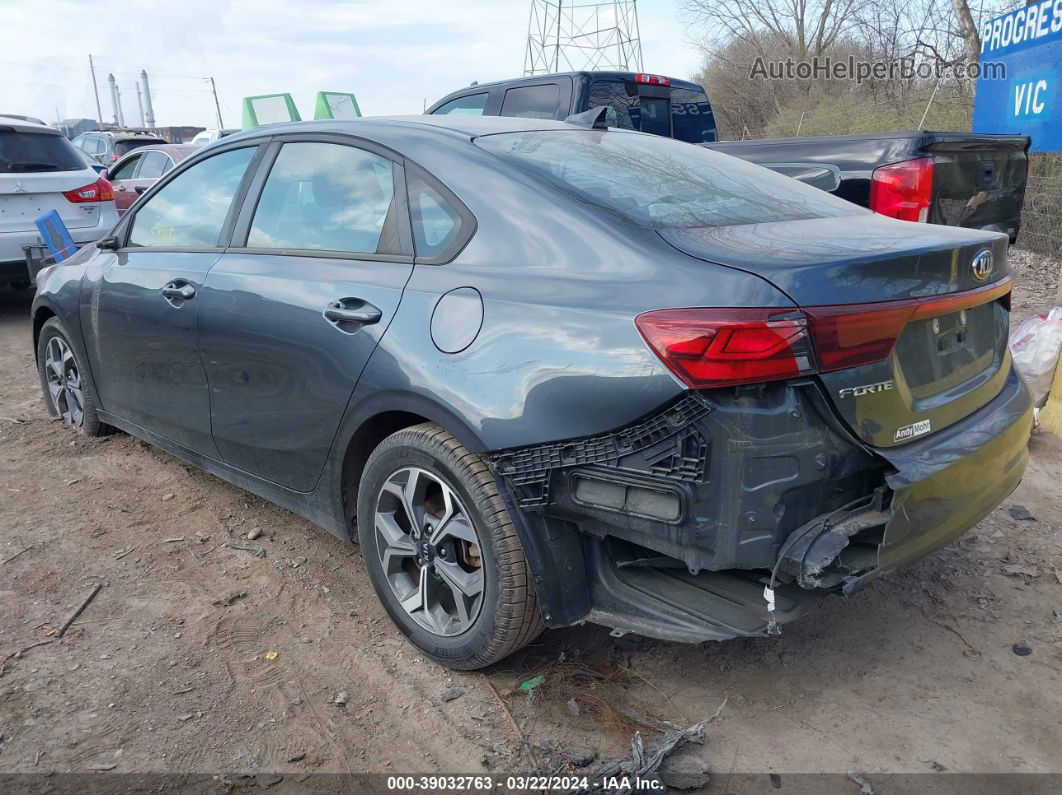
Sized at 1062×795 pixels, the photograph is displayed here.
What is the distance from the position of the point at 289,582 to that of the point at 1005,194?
5.35 m

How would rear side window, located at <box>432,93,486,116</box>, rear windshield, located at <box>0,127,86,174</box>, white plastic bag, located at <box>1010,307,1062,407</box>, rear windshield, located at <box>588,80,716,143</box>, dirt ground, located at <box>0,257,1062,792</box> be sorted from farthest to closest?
rear windshield, located at <box>0,127,86,174</box> → rear side window, located at <box>432,93,486,116</box> → rear windshield, located at <box>588,80,716,143</box> → white plastic bag, located at <box>1010,307,1062,407</box> → dirt ground, located at <box>0,257,1062,792</box>

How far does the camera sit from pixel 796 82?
2406cm

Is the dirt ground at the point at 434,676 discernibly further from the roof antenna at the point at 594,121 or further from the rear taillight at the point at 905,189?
the rear taillight at the point at 905,189

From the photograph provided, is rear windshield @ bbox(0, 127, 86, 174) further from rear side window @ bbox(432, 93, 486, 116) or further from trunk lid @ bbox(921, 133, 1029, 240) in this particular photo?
trunk lid @ bbox(921, 133, 1029, 240)

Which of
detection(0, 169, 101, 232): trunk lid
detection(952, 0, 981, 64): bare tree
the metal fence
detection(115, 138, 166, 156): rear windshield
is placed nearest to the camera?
detection(0, 169, 101, 232): trunk lid

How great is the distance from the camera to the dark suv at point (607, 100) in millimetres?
6934

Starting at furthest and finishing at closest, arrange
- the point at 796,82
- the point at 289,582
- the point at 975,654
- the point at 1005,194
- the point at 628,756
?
1. the point at 796,82
2. the point at 1005,194
3. the point at 289,582
4. the point at 975,654
5. the point at 628,756

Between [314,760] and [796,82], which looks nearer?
[314,760]

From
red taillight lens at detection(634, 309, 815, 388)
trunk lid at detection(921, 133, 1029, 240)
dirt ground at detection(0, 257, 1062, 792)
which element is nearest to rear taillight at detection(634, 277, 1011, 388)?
red taillight lens at detection(634, 309, 815, 388)

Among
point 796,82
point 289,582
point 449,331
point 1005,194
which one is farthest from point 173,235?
point 796,82

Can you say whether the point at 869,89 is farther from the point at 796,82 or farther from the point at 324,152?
the point at 324,152

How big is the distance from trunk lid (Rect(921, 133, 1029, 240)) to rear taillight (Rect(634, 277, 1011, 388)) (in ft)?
12.4

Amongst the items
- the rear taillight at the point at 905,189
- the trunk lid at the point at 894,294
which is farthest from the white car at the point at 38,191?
the trunk lid at the point at 894,294

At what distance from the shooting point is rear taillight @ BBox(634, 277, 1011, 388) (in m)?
2.08
